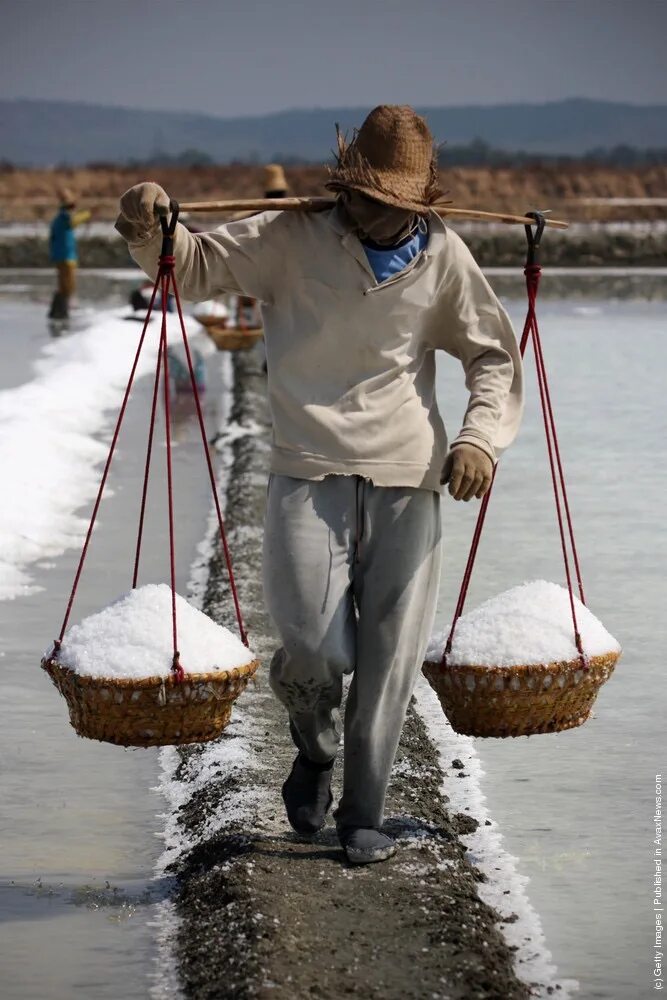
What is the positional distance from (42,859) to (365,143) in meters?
1.61

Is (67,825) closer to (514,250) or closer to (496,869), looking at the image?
(496,869)

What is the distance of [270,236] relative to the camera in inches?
144

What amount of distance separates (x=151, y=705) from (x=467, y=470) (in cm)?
74

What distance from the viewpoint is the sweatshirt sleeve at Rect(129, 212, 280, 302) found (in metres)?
3.62

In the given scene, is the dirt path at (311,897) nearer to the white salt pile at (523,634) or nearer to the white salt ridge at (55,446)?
the white salt pile at (523,634)

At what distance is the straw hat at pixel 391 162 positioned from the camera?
3.54 m

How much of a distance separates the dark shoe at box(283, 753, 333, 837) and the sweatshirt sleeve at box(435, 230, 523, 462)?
73cm

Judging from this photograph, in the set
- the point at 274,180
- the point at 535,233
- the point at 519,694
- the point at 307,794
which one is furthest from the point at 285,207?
the point at 274,180

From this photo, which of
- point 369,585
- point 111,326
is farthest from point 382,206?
point 111,326

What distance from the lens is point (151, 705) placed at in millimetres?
3541

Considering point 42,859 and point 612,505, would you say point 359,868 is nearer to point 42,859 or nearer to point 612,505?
point 42,859

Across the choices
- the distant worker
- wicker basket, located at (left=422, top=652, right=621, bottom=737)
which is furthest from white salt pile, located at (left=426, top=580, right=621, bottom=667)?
the distant worker

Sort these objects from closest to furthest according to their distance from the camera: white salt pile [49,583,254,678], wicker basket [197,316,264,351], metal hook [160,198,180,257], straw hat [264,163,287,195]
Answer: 1. metal hook [160,198,180,257]
2. white salt pile [49,583,254,678]
3. straw hat [264,163,287,195]
4. wicker basket [197,316,264,351]

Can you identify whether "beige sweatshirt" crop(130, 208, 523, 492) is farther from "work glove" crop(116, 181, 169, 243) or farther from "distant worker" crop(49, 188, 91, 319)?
"distant worker" crop(49, 188, 91, 319)
